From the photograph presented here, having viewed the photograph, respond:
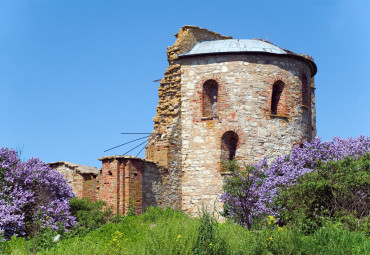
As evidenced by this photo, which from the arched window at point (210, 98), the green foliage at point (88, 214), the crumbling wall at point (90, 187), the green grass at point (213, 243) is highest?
the arched window at point (210, 98)

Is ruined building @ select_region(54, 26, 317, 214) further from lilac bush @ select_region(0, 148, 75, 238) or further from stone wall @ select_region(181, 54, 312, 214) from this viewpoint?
lilac bush @ select_region(0, 148, 75, 238)

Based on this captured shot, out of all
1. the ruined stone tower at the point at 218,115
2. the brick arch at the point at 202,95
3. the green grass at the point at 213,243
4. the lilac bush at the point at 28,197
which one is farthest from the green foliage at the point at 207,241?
the brick arch at the point at 202,95

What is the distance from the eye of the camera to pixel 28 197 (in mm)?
20516

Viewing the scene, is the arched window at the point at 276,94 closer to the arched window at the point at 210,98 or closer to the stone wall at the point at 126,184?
the arched window at the point at 210,98

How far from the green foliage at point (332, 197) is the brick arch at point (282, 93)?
478cm

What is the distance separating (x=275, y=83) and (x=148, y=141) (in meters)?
5.77

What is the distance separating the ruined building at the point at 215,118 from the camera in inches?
959

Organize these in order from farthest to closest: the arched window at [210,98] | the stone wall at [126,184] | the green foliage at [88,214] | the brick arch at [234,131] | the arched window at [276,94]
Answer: the arched window at [276,94], the arched window at [210,98], the brick arch at [234,131], the stone wall at [126,184], the green foliage at [88,214]

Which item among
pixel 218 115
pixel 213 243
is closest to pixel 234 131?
pixel 218 115

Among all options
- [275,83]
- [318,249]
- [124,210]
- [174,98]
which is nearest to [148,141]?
[174,98]

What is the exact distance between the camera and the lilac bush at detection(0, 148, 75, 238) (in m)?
19.6

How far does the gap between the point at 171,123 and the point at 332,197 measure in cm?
782

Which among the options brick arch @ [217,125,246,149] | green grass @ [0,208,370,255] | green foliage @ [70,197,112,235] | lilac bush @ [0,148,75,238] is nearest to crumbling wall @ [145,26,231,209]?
brick arch @ [217,125,246,149]

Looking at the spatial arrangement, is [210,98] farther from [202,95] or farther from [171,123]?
[171,123]
